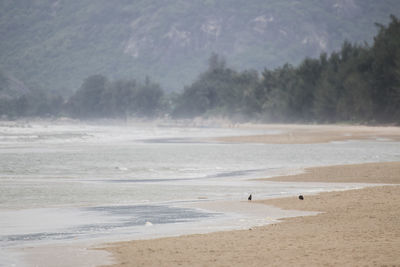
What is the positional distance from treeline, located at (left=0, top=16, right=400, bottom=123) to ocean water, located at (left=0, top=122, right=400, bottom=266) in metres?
37.8

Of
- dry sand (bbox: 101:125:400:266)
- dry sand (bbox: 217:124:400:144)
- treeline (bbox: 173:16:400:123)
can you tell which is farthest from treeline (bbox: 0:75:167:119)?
dry sand (bbox: 101:125:400:266)

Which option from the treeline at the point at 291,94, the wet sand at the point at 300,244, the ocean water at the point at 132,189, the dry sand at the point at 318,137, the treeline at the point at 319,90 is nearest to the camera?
the wet sand at the point at 300,244

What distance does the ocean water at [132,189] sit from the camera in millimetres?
12570

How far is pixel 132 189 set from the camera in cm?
1942

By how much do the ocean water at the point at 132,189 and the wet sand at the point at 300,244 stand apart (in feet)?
3.24

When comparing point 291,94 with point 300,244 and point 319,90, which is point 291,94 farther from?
point 300,244

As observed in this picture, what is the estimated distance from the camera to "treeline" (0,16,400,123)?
71.0 meters

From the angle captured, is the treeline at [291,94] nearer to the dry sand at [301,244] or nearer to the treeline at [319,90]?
the treeline at [319,90]

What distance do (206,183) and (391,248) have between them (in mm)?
11402

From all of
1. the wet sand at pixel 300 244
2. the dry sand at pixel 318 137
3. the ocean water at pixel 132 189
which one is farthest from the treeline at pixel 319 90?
the wet sand at pixel 300 244

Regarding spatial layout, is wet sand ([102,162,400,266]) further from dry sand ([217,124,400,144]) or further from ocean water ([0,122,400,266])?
dry sand ([217,124,400,144])

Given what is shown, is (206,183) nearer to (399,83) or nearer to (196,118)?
(399,83)

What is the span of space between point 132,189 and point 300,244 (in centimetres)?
961

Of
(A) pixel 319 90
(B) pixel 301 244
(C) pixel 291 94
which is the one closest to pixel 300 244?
(B) pixel 301 244
